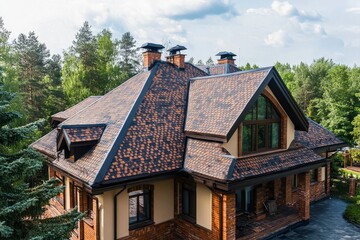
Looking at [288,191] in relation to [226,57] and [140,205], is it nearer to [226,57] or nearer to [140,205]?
[140,205]

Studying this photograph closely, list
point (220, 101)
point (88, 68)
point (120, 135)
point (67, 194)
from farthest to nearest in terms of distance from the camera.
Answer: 1. point (88, 68)
2. point (67, 194)
3. point (220, 101)
4. point (120, 135)

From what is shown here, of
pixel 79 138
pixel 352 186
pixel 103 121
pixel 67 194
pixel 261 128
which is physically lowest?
pixel 352 186

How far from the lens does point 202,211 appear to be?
1073 cm

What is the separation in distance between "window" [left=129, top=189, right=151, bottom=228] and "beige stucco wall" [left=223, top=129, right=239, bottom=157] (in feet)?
11.3

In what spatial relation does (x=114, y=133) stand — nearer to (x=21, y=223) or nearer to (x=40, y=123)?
(x=40, y=123)

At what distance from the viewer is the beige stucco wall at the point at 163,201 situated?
11.1m

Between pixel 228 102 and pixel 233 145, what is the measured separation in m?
1.79

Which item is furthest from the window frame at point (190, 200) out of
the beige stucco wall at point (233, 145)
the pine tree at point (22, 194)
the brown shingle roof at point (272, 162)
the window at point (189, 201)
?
the pine tree at point (22, 194)

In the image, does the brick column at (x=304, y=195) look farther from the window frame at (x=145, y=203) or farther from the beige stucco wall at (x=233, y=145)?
the window frame at (x=145, y=203)

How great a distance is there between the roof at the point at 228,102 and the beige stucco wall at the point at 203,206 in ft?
6.52

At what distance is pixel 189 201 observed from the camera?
1152cm

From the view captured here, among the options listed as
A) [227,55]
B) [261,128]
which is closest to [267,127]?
[261,128]

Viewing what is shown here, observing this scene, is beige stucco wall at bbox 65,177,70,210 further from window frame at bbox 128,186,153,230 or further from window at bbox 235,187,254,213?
window at bbox 235,187,254,213

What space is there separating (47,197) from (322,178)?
1550 centimetres
